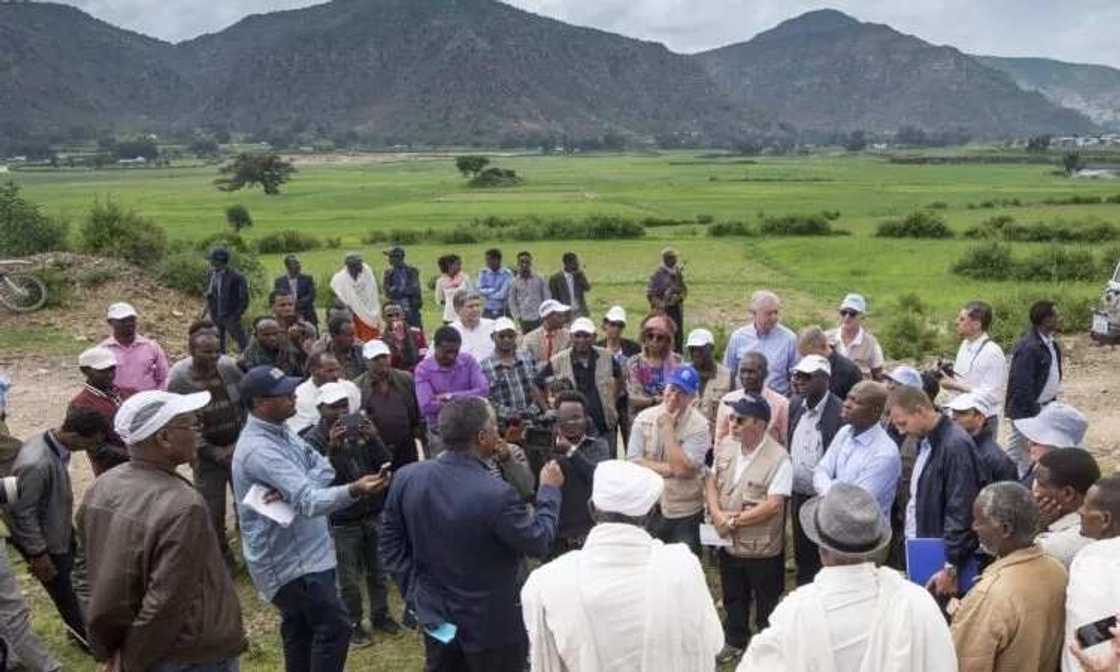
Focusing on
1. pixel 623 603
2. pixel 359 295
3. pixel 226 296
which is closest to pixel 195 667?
pixel 623 603

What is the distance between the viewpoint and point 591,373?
6.71 m

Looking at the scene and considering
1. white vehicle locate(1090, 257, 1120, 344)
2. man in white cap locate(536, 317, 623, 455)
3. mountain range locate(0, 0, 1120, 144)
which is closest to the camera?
man in white cap locate(536, 317, 623, 455)

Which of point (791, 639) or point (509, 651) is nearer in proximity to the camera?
point (791, 639)

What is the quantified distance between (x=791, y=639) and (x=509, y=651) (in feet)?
4.84

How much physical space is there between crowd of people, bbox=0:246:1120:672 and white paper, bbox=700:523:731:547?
0.28 feet

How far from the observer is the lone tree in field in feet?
197

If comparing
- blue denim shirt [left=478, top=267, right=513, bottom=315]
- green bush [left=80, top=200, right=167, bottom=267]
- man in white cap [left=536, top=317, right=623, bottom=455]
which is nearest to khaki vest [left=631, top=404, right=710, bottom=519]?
man in white cap [left=536, top=317, right=623, bottom=455]

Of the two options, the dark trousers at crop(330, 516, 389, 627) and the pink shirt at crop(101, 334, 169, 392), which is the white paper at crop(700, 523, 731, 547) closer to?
the dark trousers at crop(330, 516, 389, 627)

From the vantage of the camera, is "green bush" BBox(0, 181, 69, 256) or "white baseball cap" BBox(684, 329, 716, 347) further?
"green bush" BBox(0, 181, 69, 256)

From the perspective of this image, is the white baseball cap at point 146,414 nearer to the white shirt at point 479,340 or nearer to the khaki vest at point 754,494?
the khaki vest at point 754,494

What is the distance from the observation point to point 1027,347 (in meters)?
7.05

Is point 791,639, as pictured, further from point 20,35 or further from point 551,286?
→ point 20,35

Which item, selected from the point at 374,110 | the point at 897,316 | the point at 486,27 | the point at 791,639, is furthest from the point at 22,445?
the point at 486,27

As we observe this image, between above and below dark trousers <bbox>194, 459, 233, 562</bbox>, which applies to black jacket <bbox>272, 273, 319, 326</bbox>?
above
